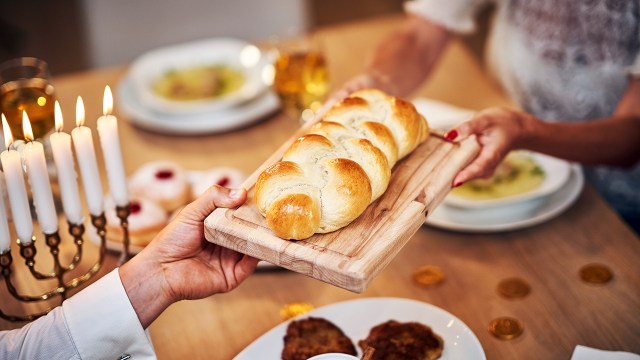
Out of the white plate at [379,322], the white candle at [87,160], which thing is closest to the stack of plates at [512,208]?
the white plate at [379,322]

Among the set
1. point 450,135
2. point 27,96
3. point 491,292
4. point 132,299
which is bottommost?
point 491,292

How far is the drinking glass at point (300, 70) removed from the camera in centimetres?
235

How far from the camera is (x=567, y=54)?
7.87 ft

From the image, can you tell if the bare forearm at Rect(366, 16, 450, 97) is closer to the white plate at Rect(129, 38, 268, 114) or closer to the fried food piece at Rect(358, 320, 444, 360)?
the white plate at Rect(129, 38, 268, 114)

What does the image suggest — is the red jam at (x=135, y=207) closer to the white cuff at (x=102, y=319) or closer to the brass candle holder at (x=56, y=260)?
the brass candle holder at (x=56, y=260)

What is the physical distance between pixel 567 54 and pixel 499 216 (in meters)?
0.78

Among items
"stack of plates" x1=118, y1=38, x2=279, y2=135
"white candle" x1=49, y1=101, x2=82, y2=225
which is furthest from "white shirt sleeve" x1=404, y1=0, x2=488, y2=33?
"white candle" x1=49, y1=101, x2=82, y2=225

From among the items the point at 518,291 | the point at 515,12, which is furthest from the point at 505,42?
the point at 518,291

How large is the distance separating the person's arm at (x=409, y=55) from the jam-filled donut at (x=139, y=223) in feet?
2.70

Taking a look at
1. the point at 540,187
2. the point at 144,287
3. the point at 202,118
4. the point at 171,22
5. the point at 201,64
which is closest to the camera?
the point at 144,287

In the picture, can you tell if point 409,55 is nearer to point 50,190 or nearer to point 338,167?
Result: point 338,167

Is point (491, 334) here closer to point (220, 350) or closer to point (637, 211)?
point (220, 350)

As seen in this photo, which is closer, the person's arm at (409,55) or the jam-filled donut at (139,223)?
the jam-filled donut at (139,223)

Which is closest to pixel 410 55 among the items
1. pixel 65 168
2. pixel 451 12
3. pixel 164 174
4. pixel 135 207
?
pixel 451 12
